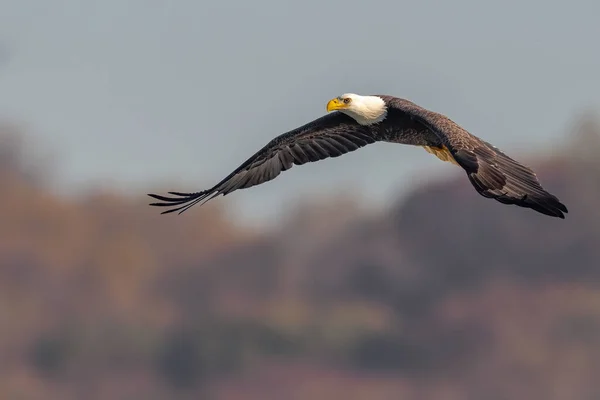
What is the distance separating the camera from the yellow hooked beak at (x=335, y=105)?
69.3 feet

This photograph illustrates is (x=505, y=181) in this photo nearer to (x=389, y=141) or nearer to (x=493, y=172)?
(x=493, y=172)

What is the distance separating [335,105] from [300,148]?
167cm

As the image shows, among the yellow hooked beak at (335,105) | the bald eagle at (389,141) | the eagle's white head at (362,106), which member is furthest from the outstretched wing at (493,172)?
the yellow hooked beak at (335,105)

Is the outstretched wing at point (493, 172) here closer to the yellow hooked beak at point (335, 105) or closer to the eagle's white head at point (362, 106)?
the eagle's white head at point (362, 106)

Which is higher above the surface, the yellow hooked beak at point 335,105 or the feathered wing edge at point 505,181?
the yellow hooked beak at point 335,105

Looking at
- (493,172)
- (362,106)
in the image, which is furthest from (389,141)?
(493,172)

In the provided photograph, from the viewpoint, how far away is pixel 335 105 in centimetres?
2122

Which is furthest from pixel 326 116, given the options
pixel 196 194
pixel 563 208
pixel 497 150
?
pixel 563 208

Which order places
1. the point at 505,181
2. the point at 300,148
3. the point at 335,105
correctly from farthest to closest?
the point at 300,148
the point at 335,105
the point at 505,181

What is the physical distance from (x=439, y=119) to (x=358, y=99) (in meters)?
2.08

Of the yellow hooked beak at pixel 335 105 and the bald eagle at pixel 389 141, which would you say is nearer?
the bald eagle at pixel 389 141

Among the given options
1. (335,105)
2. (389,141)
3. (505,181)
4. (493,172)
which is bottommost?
(505,181)

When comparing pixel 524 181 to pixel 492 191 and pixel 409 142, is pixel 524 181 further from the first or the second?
pixel 409 142

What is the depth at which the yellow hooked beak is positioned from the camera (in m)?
21.1
